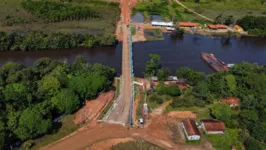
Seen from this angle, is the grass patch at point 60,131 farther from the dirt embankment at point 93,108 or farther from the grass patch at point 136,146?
the grass patch at point 136,146

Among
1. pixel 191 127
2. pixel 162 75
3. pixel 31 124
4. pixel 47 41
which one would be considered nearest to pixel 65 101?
pixel 31 124

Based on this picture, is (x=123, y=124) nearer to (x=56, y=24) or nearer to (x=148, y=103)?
(x=148, y=103)

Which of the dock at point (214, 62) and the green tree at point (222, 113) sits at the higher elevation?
the dock at point (214, 62)

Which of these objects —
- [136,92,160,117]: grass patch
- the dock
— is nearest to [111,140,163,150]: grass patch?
[136,92,160,117]: grass patch

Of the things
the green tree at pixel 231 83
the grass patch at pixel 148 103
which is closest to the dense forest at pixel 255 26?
the green tree at pixel 231 83

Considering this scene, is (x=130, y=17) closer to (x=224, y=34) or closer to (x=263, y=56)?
(x=224, y=34)

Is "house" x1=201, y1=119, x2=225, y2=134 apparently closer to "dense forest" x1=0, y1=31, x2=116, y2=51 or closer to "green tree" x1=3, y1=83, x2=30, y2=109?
"green tree" x1=3, y1=83, x2=30, y2=109
